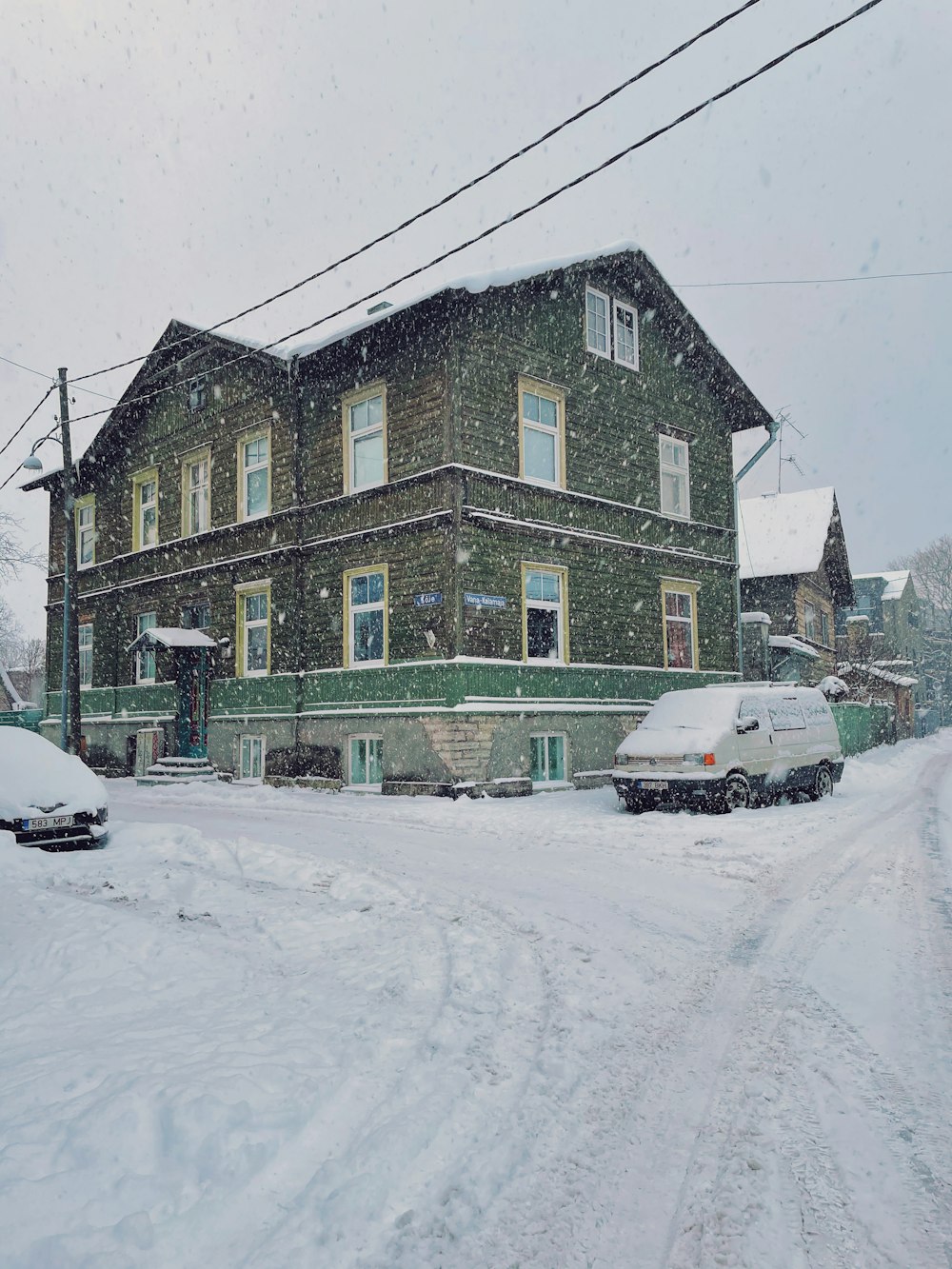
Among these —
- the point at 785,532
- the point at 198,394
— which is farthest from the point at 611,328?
the point at 785,532

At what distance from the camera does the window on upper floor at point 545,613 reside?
17.8 m

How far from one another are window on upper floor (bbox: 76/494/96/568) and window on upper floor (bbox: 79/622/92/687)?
6.34ft

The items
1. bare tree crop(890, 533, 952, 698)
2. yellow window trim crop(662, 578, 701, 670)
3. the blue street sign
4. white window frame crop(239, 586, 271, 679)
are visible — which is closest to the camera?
the blue street sign

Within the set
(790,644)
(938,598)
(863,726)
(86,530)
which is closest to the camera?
(86,530)

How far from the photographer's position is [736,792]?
44.6 feet

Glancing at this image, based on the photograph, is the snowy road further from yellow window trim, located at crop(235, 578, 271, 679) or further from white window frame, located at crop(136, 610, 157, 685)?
white window frame, located at crop(136, 610, 157, 685)

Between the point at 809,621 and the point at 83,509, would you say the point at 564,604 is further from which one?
the point at 809,621

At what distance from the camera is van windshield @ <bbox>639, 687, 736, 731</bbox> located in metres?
13.9

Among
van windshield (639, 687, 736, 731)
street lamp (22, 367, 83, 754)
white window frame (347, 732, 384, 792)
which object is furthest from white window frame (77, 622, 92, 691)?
van windshield (639, 687, 736, 731)

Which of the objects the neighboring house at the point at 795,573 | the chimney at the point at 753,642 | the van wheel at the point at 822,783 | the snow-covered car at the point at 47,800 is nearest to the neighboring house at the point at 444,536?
the chimney at the point at 753,642

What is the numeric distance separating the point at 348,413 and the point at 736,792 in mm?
11076

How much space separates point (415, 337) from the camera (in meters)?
17.6

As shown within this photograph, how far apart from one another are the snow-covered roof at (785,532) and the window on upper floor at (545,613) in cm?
Result: 1745

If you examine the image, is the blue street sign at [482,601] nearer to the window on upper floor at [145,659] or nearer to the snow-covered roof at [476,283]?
the snow-covered roof at [476,283]
